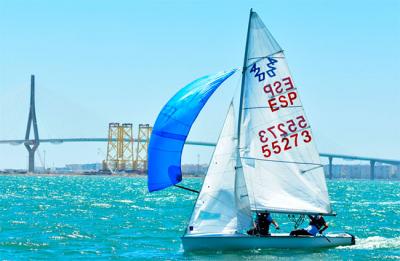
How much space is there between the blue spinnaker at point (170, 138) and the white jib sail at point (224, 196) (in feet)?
3.11

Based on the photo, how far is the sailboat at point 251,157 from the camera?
64.3ft

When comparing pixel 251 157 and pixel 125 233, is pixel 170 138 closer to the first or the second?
pixel 251 157

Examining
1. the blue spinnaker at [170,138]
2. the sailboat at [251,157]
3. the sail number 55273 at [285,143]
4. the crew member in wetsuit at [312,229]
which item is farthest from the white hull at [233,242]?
the sail number 55273 at [285,143]

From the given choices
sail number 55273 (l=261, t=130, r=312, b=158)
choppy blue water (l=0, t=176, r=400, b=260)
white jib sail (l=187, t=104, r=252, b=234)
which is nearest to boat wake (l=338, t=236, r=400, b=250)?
choppy blue water (l=0, t=176, r=400, b=260)

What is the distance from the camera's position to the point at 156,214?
117 ft

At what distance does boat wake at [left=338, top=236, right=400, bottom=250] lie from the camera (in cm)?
2278

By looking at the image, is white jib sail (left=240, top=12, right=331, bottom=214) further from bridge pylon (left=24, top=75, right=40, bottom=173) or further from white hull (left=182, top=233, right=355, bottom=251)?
bridge pylon (left=24, top=75, right=40, bottom=173)

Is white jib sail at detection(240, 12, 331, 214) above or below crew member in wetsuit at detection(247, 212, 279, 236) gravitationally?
above

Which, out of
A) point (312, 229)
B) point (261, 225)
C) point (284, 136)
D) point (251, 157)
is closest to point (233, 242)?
point (261, 225)

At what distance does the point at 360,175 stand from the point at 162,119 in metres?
182

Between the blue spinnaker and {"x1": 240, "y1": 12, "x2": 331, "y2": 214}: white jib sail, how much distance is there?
141 cm

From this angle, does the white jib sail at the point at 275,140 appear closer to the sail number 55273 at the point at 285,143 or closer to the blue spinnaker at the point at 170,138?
the sail number 55273 at the point at 285,143

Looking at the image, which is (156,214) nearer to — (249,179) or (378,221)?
(378,221)

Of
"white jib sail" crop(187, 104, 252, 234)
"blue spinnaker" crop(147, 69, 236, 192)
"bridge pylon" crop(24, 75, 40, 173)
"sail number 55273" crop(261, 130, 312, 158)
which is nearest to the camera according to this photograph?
"blue spinnaker" crop(147, 69, 236, 192)
